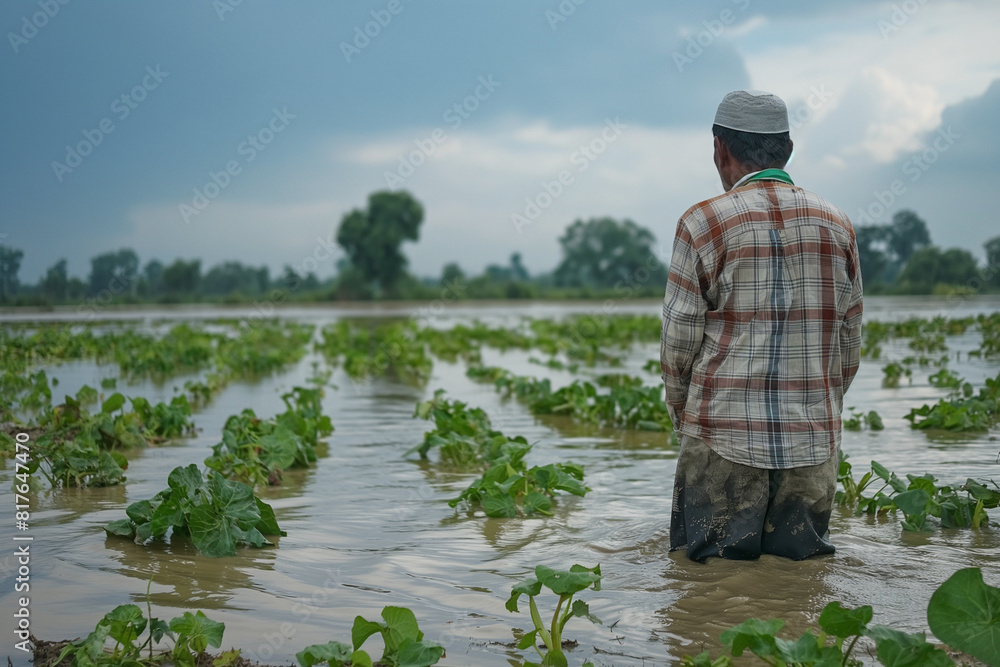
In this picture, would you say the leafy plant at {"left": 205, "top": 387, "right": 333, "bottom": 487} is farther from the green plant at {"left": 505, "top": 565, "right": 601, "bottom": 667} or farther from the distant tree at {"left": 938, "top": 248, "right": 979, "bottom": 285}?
the distant tree at {"left": 938, "top": 248, "right": 979, "bottom": 285}

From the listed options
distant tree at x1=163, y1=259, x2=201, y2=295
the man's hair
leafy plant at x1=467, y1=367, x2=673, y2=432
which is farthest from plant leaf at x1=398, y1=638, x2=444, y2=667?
distant tree at x1=163, y1=259, x2=201, y2=295

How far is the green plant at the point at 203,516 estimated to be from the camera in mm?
3338

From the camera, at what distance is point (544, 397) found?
7605 millimetres

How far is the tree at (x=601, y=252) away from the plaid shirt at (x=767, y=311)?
70.3 metres

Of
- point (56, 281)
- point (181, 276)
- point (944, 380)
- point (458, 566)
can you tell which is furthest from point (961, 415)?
point (181, 276)

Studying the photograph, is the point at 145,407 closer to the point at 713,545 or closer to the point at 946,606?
the point at 713,545

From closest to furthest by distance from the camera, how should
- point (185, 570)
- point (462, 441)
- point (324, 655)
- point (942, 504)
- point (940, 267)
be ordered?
point (324, 655)
point (185, 570)
point (942, 504)
point (462, 441)
point (940, 267)

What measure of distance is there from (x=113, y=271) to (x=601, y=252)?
64.2 meters

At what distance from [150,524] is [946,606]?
2913mm

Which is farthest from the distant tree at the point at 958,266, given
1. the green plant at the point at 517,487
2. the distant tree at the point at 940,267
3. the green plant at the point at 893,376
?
the green plant at the point at 517,487

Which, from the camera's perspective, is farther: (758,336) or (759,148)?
(759,148)

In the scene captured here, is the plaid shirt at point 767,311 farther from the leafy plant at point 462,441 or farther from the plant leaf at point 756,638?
the leafy plant at point 462,441

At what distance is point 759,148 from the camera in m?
2.98

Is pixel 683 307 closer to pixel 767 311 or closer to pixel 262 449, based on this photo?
pixel 767 311
